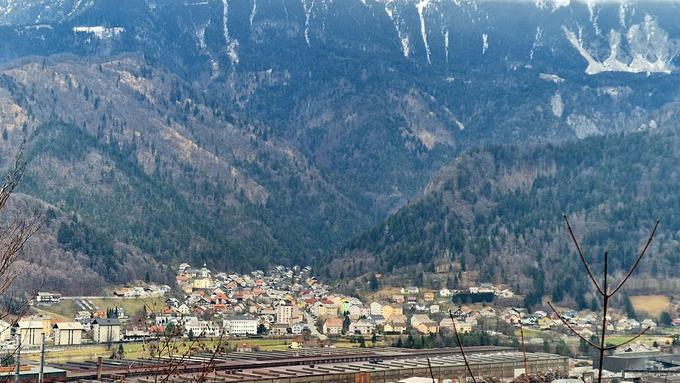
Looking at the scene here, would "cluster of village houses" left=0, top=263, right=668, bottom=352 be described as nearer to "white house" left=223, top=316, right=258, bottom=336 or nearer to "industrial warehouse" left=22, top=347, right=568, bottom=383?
"white house" left=223, top=316, right=258, bottom=336

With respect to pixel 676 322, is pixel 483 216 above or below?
above

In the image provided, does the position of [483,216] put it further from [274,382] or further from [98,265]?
[274,382]

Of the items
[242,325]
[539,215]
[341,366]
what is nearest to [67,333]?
[242,325]

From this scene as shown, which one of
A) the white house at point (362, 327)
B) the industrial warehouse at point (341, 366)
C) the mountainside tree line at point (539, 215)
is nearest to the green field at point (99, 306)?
the white house at point (362, 327)

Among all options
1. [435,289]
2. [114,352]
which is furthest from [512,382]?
[435,289]

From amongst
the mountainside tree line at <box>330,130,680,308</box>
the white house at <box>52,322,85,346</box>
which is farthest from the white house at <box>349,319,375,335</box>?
the white house at <box>52,322,85,346</box>

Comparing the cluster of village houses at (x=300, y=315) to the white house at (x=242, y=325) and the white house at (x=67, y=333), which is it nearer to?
the white house at (x=67, y=333)
